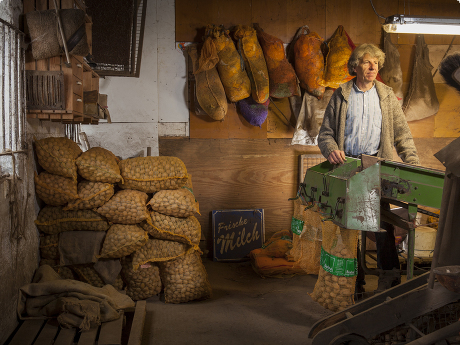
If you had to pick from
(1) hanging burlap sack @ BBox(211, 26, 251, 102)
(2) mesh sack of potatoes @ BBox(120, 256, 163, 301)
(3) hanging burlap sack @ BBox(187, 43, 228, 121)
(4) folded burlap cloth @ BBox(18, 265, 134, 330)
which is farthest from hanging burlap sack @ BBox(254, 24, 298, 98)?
(4) folded burlap cloth @ BBox(18, 265, 134, 330)

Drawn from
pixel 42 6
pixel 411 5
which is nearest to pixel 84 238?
pixel 42 6

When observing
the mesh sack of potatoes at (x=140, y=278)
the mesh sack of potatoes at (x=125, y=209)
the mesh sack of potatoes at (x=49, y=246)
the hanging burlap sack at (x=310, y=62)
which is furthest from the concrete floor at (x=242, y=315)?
the hanging burlap sack at (x=310, y=62)

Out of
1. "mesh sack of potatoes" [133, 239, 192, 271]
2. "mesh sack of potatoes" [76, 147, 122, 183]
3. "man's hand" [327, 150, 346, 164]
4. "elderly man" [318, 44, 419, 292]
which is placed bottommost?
"mesh sack of potatoes" [133, 239, 192, 271]

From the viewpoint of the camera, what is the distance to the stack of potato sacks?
9.15 ft

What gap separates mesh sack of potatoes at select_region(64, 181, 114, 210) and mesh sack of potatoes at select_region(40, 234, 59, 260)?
0.26m

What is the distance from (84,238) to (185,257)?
804 mm

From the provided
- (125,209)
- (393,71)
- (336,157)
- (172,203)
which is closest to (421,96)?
(393,71)

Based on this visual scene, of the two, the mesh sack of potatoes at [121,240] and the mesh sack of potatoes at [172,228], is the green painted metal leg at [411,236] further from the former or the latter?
the mesh sack of potatoes at [121,240]

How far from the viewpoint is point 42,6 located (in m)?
2.66

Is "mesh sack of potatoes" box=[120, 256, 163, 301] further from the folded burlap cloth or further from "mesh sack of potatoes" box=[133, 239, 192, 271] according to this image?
the folded burlap cloth

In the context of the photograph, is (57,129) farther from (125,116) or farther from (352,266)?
(352,266)

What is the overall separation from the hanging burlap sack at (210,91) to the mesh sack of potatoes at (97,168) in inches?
56.1

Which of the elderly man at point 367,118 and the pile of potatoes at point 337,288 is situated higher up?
the elderly man at point 367,118

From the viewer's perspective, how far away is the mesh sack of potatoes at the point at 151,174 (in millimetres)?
2975
